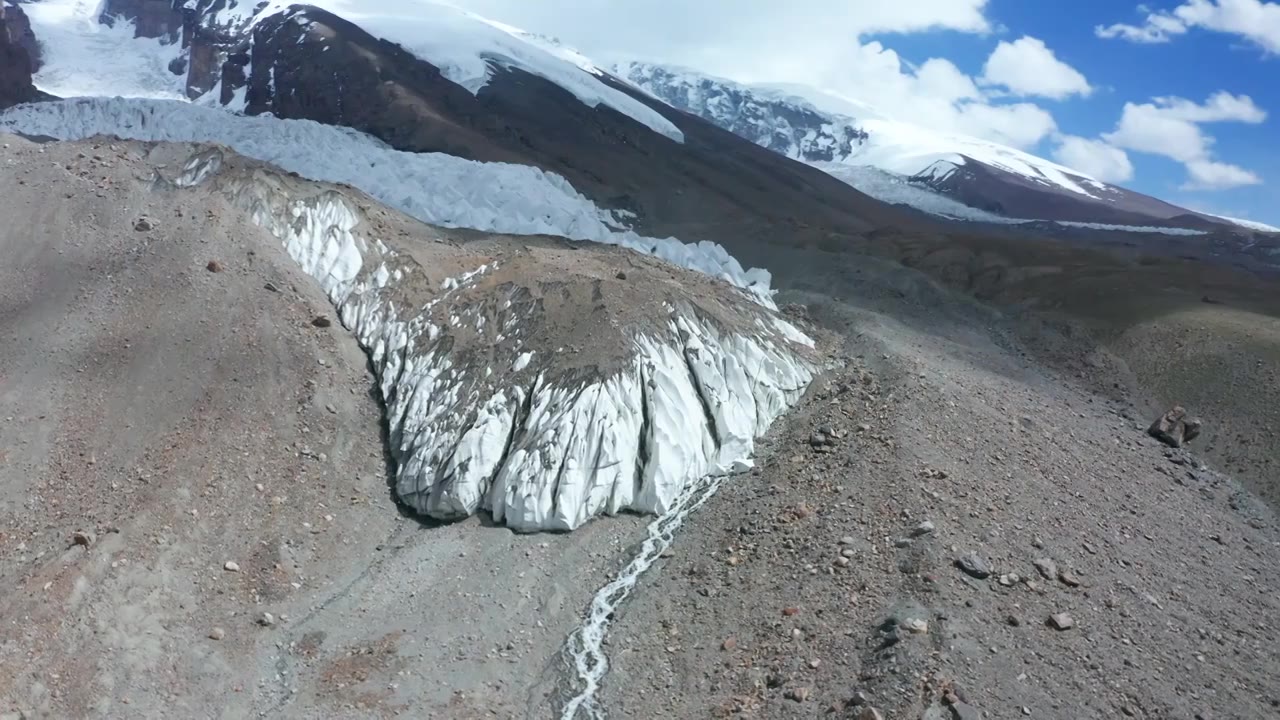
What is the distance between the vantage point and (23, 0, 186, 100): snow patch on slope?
296 ft

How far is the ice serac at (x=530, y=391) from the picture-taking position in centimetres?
2134

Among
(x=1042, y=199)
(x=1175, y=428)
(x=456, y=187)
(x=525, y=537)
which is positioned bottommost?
(x=525, y=537)

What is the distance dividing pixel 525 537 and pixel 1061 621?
10843mm

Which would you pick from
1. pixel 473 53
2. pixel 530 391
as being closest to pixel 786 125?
pixel 473 53

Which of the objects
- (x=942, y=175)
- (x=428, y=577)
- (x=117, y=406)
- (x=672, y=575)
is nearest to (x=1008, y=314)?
(x=672, y=575)

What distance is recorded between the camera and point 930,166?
5906 inches

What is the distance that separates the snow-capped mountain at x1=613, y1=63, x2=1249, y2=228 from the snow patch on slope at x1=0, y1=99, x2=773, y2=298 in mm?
91658

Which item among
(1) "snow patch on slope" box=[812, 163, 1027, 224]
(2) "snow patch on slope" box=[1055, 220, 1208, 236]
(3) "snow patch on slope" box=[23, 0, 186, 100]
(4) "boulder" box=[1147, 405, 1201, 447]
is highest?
(2) "snow patch on slope" box=[1055, 220, 1208, 236]

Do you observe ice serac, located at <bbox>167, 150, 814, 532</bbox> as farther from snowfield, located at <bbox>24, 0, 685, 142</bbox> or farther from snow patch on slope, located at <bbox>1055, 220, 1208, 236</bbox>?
snow patch on slope, located at <bbox>1055, 220, 1208, 236</bbox>

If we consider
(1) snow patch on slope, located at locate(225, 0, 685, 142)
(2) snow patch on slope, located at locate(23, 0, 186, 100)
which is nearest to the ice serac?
(1) snow patch on slope, located at locate(225, 0, 685, 142)

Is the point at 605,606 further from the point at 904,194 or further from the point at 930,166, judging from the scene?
the point at 930,166

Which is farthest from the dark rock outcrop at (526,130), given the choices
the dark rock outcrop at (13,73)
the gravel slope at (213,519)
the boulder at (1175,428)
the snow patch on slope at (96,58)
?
the gravel slope at (213,519)

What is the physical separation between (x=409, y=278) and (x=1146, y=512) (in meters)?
20.3

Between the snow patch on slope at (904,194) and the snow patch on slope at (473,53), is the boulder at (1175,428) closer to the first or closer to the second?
the snow patch on slope at (473,53)
